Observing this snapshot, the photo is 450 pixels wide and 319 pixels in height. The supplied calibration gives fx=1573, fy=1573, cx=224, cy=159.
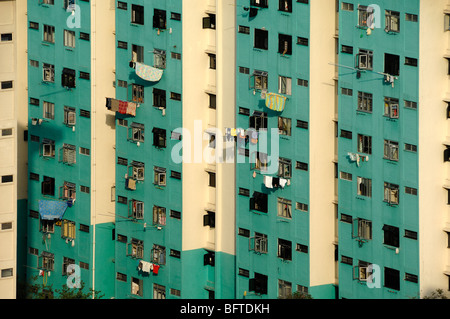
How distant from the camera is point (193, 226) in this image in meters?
69.3

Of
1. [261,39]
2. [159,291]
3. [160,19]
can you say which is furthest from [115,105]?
→ [159,291]

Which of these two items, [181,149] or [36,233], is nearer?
[181,149]

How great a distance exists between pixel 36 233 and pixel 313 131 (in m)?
16.7

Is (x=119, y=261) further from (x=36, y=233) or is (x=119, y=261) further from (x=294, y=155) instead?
(x=294, y=155)

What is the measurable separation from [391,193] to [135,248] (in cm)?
1425

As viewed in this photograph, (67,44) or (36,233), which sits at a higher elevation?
(67,44)

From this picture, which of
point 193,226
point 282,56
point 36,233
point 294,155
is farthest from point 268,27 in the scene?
point 36,233

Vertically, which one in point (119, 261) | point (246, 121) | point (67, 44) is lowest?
point (119, 261)

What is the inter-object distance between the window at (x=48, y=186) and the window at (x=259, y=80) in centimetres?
1239

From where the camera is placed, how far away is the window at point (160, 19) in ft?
223

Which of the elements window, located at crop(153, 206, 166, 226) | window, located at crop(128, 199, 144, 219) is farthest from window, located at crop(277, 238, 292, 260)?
window, located at crop(128, 199, 144, 219)

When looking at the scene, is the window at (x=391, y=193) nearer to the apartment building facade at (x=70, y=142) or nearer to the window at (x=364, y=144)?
the window at (x=364, y=144)

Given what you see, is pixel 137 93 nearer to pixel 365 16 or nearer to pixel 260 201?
pixel 260 201
